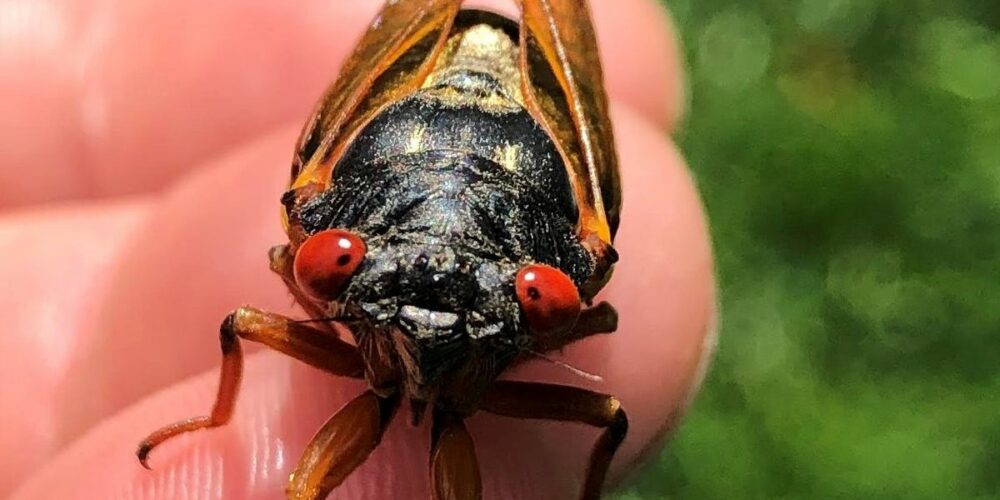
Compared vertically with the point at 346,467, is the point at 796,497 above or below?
below

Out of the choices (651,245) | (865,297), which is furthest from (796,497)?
(651,245)

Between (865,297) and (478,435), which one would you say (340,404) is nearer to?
(478,435)

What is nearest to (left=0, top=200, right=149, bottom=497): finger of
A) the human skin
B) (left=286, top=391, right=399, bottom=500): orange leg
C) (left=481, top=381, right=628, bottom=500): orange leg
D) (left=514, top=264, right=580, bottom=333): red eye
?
the human skin

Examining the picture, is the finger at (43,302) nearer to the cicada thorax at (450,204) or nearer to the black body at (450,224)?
the cicada thorax at (450,204)

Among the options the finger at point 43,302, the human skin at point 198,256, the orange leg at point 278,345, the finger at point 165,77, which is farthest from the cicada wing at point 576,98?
the finger at point 43,302

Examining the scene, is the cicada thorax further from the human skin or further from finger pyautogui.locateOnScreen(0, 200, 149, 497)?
finger pyautogui.locateOnScreen(0, 200, 149, 497)

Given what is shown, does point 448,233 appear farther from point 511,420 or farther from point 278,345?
point 511,420

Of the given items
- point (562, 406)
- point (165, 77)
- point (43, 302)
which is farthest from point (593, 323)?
point (165, 77)
